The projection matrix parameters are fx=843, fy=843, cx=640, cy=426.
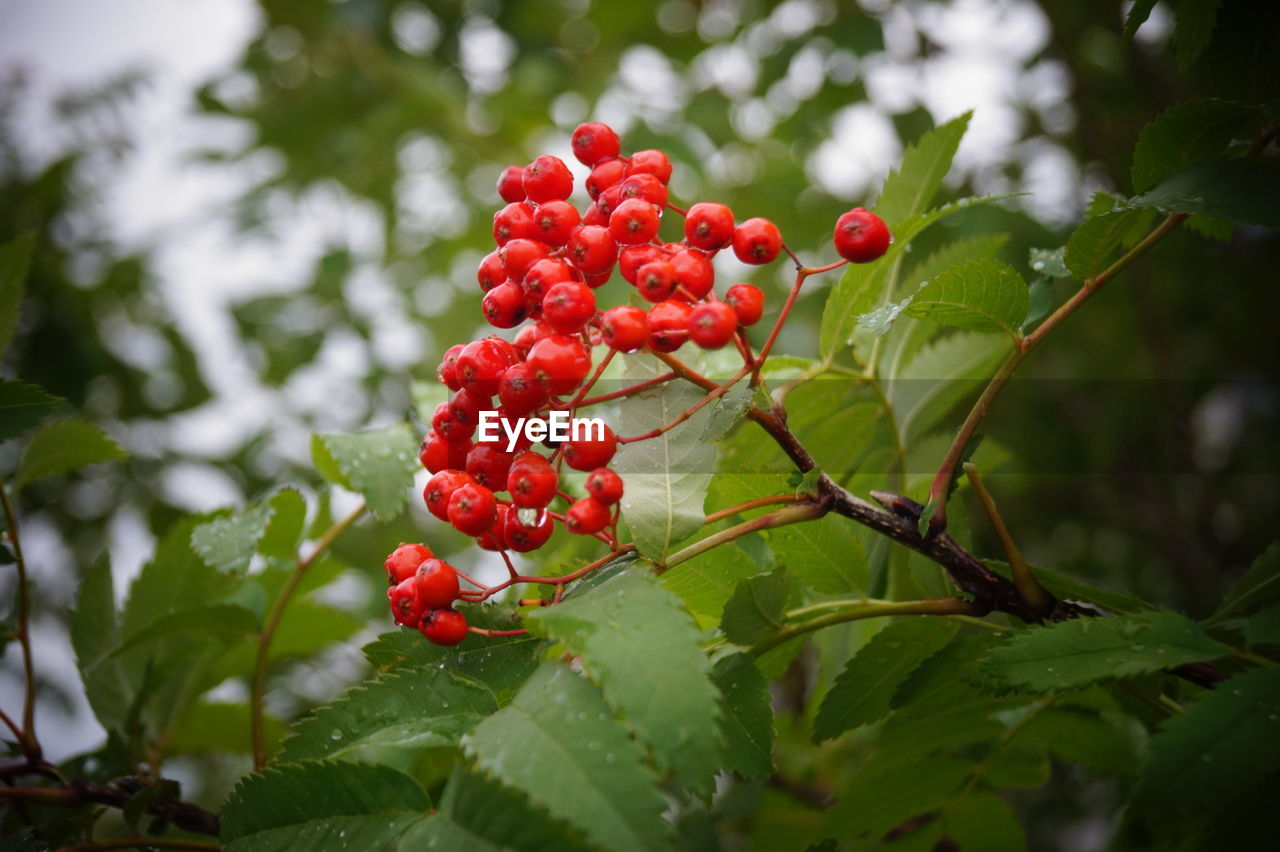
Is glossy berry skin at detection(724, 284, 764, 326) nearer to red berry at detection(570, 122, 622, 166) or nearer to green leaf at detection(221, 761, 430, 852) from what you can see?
red berry at detection(570, 122, 622, 166)

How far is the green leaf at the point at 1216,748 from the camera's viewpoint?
77 centimetres

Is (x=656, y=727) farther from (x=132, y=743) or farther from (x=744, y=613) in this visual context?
(x=132, y=743)

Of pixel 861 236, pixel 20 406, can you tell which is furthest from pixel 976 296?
pixel 20 406

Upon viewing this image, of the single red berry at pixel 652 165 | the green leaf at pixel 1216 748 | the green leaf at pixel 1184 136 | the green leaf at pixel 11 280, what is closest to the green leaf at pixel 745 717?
the green leaf at pixel 1216 748

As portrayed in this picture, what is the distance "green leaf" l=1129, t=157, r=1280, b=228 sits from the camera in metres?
0.89

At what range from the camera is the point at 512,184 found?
111 cm

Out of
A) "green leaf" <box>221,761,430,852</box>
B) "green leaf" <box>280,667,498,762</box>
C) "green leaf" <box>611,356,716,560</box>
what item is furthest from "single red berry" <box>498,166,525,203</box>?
"green leaf" <box>221,761,430,852</box>

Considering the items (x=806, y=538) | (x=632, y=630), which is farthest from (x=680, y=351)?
(x=632, y=630)

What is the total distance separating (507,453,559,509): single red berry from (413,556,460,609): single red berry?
108 millimetres

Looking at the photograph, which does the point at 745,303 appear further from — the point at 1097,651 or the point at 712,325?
the point at 1097,651

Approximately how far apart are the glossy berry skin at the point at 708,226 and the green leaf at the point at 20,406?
0.95 m

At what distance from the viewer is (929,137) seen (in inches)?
48.1

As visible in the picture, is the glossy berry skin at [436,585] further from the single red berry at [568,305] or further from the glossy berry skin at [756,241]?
the glossy berry skin at [756,241]

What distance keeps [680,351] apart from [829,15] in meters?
2.29
